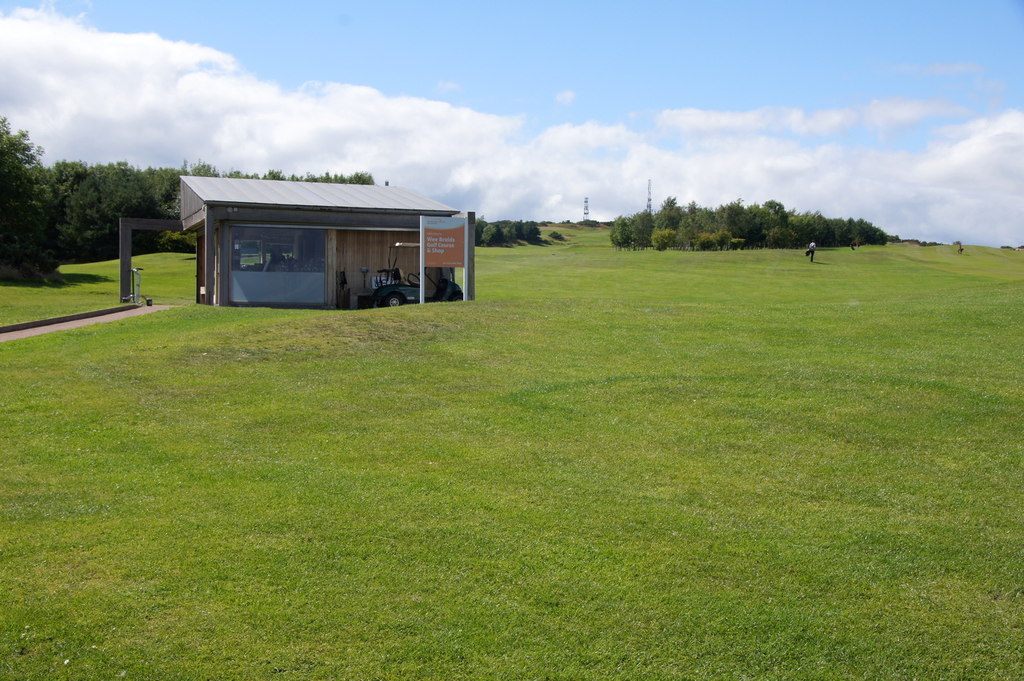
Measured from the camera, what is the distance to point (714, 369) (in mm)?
12000

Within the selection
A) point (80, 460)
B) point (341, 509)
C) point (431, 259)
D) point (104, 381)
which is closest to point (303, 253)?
point (431, 259)

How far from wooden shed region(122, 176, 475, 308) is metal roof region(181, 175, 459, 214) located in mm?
39

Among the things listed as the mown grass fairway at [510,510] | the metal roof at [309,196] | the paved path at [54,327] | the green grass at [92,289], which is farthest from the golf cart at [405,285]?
the mown grass fairway at [510,510]

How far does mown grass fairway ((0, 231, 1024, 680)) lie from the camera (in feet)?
16.3

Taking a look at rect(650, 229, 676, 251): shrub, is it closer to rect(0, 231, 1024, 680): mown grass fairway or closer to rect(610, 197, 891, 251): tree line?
rect(610, 197, 891, 251): tree line

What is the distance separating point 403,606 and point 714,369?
7.66 meters

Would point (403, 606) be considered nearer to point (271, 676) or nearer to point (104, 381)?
point (271, 676)

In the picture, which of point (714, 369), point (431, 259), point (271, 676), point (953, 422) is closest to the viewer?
point (271, 676)

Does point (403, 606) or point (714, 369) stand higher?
point (714, 369)

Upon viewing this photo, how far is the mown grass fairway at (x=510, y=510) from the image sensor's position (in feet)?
16.3

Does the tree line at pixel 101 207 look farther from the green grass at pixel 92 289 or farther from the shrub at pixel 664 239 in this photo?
the shrub at pixel 664 239

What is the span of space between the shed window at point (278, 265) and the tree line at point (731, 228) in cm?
6519

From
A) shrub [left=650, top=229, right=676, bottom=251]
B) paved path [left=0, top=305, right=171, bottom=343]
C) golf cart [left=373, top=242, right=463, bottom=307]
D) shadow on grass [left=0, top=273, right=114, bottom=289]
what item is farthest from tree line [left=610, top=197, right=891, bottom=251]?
paved path [left=0, top=305, right=171, bottom=343]

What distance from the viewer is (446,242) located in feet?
67.7
